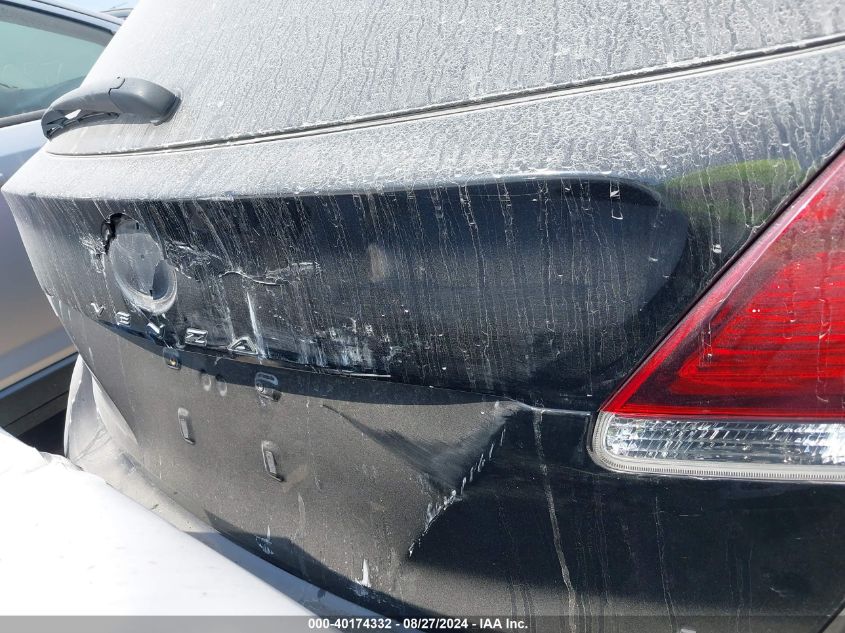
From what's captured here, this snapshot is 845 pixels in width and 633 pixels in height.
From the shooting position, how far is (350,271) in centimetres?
103

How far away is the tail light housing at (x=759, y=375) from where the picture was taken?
2.66 ft

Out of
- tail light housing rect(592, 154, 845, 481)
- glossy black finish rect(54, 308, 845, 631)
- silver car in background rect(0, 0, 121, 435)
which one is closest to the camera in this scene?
tail light housing rect(592, 154, 845, 481)

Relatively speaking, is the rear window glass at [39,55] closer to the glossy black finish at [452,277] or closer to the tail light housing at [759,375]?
the glossy black finish at [452,277]

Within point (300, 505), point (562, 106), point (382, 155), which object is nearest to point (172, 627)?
point (300, 505)

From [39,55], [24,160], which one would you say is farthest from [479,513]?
[39,55]

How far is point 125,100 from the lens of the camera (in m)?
1.40

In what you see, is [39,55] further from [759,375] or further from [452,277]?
[759,375]

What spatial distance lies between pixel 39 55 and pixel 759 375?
3629 mm

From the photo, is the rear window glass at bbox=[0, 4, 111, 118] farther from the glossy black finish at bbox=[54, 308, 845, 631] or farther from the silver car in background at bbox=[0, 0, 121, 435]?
the glossy black finish at bbox=[54, 308, 845, 631]

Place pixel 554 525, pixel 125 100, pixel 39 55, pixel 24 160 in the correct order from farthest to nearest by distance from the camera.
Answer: pixel 39 55 → pixel 24 160 → pixel 125 100 → pixel 554 525

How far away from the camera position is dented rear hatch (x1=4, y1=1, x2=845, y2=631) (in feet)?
2.80

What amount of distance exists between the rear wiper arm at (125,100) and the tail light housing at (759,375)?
984 mm

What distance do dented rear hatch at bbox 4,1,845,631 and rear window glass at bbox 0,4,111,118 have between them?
2.30 meters

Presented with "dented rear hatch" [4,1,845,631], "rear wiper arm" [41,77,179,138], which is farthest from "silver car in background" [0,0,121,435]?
"dented rear hatch" [4,1,845,631]
